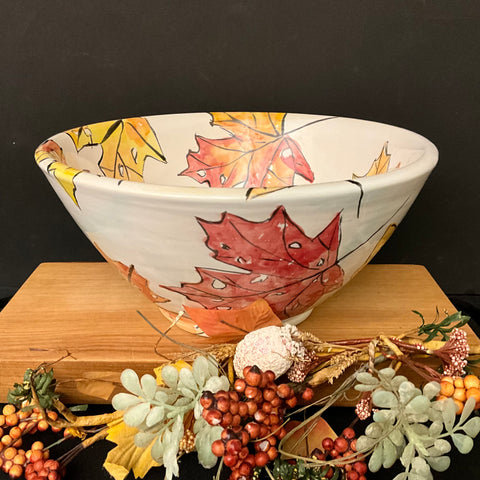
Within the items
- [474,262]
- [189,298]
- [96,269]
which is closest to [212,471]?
[189,298]

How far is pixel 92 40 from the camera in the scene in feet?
2.43

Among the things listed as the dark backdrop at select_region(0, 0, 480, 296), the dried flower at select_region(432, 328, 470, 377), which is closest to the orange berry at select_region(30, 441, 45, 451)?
the dried flower at select_region(432, 328, 470, 377)

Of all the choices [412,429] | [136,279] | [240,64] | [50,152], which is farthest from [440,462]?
[240,64]

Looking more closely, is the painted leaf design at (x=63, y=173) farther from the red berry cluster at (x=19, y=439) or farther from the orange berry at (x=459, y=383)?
the orange berry at (x=459, y=383)

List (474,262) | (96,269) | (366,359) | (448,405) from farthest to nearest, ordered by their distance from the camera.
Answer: (474,262), (96,269), (366,359), (448,405)

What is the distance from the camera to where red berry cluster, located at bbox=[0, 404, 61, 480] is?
0.41 metres

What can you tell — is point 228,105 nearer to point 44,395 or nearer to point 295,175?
point 295,175

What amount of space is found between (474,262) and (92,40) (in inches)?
26.9

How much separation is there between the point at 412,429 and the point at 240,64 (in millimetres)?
562

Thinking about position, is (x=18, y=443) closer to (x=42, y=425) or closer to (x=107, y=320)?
(x=42, y=425)

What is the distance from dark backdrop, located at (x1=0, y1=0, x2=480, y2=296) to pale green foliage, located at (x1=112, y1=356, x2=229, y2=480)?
489 mm

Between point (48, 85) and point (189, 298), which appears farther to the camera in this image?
point (48, 85)

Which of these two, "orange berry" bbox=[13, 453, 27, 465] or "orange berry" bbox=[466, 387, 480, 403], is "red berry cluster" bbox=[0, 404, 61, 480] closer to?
"orange berry" bbox=[13, 453, 27, 465]

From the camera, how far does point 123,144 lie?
0.60 m
